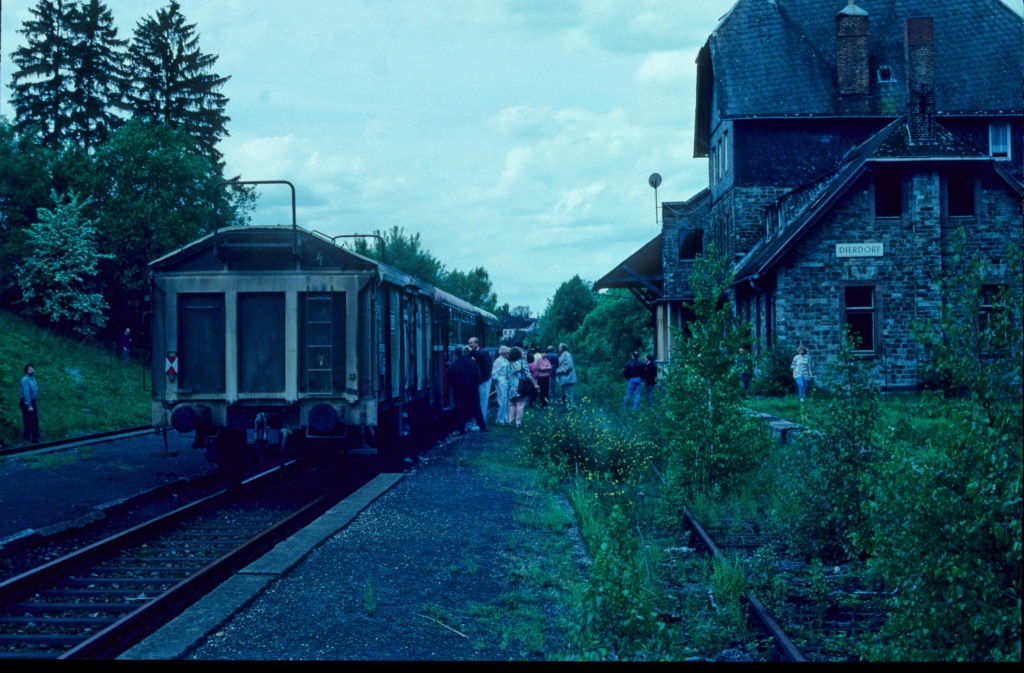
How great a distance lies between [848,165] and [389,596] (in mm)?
22559

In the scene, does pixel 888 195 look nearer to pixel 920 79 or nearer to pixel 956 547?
pixel 920 79

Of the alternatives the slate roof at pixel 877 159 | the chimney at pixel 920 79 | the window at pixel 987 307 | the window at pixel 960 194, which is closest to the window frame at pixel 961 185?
the window at pixel 960 194

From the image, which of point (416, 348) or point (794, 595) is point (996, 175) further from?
point (794, 595)

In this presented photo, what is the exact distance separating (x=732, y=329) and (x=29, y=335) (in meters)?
28.5

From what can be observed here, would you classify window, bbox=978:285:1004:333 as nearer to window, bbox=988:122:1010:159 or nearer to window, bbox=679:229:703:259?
window, bbox=988:122:1010:159

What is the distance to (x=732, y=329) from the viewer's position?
11.0m

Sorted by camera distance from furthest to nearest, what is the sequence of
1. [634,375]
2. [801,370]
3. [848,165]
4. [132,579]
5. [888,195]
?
[848,165]
[888,195]
[634,375]
[801,370]
[132,579]

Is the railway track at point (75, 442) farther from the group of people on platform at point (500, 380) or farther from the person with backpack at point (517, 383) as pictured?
the person with backpack at point (517, 383)

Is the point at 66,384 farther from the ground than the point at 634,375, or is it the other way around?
the point at 634,375

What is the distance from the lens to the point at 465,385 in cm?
1850

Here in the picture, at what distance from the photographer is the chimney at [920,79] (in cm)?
2516

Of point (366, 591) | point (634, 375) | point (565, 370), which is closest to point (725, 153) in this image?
point (634, 375)

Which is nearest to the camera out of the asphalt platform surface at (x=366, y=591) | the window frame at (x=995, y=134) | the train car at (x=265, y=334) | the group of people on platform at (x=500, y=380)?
the asphalt platform surface at (x=366, y=591)

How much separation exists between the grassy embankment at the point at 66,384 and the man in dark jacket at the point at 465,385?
7.56m
